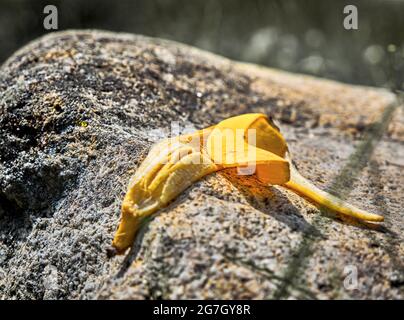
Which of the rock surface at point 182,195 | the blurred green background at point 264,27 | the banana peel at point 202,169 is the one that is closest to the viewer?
the rock surface at point 182,195

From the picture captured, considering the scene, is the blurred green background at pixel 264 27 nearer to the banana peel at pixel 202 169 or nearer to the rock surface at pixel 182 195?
the rock surface at pixel 182 195

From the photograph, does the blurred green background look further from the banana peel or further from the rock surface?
the banana peel

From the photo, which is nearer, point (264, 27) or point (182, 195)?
point (182, 195)

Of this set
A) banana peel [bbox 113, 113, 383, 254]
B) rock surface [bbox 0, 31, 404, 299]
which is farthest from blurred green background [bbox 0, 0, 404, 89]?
banana peel [bbox 113, 113, 383, 254]

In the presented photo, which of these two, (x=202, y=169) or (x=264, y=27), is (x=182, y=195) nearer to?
(x=202, y=169)

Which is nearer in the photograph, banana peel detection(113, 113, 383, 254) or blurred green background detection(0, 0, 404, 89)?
banana peel detection(113, 113, 383, 254)

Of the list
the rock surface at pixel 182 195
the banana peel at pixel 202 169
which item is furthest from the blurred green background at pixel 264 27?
the banana peel at pixel 202 169

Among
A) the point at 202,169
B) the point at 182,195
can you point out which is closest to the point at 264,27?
the point at 202,169
